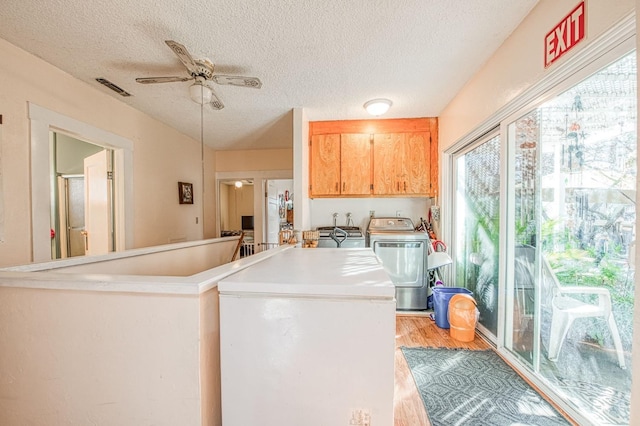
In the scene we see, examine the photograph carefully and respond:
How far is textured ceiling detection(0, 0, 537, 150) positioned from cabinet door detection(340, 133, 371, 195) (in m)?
0.69

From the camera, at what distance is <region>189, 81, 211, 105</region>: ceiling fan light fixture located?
6.31ft

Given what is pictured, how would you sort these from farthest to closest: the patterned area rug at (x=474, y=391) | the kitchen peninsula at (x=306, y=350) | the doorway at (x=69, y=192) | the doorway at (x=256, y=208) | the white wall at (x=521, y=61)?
the doorway at (x=256, y=208), the doorway at (x=69, y=192), the patterned area rug at (x=474, y=391), the white wall at (x=521, y=61), the kitchen peninsula at (x=306, y=350)

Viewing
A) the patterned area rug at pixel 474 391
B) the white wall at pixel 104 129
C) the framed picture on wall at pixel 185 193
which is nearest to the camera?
the patterned area rug at pixel 474 391

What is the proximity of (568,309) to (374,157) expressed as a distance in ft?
7.73

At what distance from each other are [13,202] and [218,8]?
6.44ft

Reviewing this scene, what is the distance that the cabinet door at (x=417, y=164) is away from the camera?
324 centimetres

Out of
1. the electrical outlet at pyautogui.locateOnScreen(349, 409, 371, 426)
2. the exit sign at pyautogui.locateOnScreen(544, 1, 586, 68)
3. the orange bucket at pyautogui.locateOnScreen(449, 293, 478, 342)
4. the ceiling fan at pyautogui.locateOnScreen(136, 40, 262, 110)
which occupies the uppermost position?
the ceiling fan at pyautogui.locateOnScreen(136, 40, 262, 110)

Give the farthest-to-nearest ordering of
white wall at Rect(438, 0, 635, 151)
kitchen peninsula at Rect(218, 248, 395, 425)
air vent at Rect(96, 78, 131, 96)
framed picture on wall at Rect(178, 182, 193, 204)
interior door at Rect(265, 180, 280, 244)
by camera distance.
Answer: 1. interior door at Rect(265, 180, 280, 244)
2. framed picture on wall at Rect(178, 182, 193, 204)
3. air vent at Rect(96, 78, 131, 96)
4. white wall at Rect(438, 0, 635, 151)
5. kitchen peninsula at Rect(218, 248, 395, 425)

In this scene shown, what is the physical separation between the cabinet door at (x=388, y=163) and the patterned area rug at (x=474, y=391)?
73.9 inches

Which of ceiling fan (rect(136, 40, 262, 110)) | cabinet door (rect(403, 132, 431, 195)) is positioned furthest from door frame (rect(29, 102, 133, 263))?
cabinet door (rect(403, 132, 431, 195))

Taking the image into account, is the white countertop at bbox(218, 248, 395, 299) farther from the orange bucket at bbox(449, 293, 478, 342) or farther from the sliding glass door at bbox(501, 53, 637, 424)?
the orange bucket at bbox(449, 293, 478, 342)

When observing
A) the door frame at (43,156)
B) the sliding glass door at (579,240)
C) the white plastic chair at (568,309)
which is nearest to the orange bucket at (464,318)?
the sliding glass door at (579,240)

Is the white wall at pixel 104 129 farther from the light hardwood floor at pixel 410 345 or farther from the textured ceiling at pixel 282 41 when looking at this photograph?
the light hardwood floor at pixel 410 345

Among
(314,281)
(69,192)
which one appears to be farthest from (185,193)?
(314,281)
